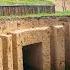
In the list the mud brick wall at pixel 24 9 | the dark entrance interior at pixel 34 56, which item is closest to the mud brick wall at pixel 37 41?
the dark entrance interior at pixel 34 56

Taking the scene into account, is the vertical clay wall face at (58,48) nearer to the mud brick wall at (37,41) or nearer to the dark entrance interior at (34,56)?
the mud brick wall at (37,41)

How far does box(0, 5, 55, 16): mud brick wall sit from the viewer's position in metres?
11.2

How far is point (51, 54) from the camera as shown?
11.3 metres

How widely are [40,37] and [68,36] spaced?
1949 millimetres

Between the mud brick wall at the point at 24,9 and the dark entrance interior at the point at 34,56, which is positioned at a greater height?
the mud brick wall at the point at 24,9

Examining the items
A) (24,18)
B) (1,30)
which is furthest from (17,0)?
(1,30)

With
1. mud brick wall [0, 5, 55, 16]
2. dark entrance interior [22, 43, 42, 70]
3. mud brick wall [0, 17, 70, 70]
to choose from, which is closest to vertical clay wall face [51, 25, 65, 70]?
mud brick wall [0, 17, 70, 70]

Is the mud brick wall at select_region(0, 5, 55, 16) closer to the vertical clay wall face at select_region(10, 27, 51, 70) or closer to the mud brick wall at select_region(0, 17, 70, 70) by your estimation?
the mud brick wall at select_region(0, 17, 70, 70)

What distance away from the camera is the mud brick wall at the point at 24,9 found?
11184 mm

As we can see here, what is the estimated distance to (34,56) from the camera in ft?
36.2

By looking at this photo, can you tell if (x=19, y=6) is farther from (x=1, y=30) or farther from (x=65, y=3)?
(x=65, y=3)

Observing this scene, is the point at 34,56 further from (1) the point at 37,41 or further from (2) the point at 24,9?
(2) the point at 24,9

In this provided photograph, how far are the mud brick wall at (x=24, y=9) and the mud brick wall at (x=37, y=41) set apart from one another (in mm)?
977

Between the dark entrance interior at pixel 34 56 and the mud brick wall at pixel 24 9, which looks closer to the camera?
the dark entrance interior at pixel 34 56
